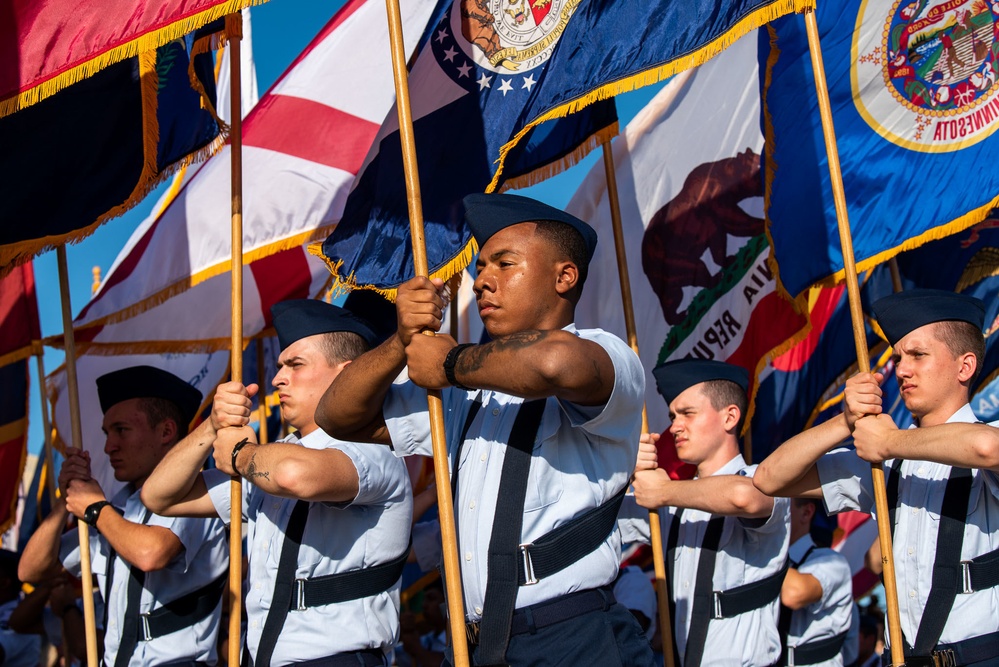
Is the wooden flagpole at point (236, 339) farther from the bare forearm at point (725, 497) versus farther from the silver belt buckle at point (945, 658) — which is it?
the silver belt buckle at point (945, 658)

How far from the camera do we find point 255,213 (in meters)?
7.38

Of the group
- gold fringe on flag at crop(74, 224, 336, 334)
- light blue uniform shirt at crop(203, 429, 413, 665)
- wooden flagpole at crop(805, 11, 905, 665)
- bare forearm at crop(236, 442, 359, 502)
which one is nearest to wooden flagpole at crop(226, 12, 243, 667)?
light blue uniform shirt at crop(203, 429, 413, 665)

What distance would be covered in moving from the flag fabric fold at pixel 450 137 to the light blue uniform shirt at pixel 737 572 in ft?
5.61

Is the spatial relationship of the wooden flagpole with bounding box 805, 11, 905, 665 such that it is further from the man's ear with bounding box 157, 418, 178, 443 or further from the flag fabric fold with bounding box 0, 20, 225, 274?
the man's ear with bounding box 157, 418, 178, 443

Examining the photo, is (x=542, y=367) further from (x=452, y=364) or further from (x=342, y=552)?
(x=342, y=552)

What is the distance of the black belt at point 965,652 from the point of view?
394cm

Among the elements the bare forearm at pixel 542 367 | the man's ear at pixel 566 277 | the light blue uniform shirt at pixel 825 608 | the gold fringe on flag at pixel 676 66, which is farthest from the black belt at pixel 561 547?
the light blue uniform shirt at pixel 825 608

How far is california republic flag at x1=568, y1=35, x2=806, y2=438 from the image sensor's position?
23.5 ft

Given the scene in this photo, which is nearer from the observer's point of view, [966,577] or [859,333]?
[966,577]

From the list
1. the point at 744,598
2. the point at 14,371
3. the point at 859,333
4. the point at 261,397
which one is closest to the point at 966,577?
the point at 859,333

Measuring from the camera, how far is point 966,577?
4.03 metres

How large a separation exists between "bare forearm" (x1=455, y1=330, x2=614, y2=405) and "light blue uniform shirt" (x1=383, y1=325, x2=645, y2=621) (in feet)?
0.38

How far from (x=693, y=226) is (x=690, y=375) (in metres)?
2.08

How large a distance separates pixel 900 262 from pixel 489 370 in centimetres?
491
